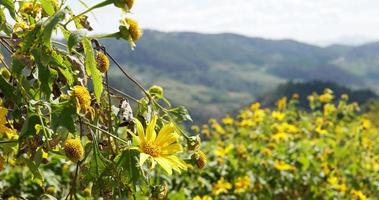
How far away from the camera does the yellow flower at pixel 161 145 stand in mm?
1208

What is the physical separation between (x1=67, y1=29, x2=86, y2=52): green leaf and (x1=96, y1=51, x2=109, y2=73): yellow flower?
200 mm

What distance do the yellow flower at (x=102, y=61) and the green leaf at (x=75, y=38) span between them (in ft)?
0.66

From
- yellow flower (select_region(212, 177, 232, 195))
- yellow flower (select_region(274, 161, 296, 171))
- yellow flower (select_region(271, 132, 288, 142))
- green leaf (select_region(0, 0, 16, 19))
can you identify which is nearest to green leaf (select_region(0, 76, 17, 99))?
green leaf (select_region(0, 0, 16, 19))

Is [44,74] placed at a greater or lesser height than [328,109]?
greater

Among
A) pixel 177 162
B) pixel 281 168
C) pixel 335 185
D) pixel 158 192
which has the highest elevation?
pixel 177 162

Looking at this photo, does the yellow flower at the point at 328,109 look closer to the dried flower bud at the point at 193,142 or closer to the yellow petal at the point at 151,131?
the dried flower bud at the point at 193,142

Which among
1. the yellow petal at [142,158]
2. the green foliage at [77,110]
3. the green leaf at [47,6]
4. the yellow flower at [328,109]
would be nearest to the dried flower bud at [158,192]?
the green foliage at [77,110]

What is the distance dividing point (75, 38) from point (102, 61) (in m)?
0.22

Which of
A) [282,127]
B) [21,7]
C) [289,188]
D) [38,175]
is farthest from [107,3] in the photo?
[282,127]

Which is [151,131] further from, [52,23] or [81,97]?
[52,23]

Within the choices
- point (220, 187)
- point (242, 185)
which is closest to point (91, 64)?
point (220, 187)

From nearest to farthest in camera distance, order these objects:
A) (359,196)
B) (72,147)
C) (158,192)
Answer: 1. (72,147)
2. (158,192)
3. (359,196)

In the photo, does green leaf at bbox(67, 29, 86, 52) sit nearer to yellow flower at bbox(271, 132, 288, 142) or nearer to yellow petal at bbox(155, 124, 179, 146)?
yellow petal at bbox(155, 124, 179, 146)

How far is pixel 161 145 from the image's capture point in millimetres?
1255
